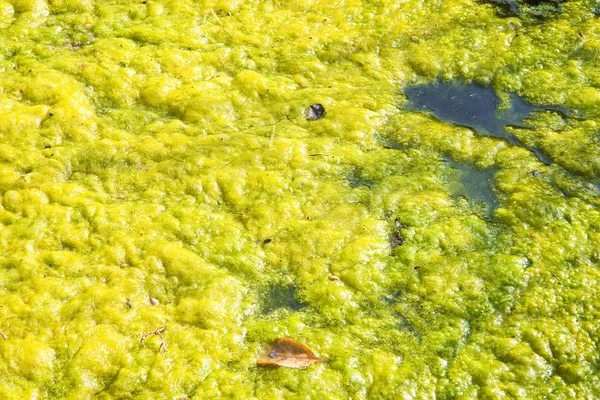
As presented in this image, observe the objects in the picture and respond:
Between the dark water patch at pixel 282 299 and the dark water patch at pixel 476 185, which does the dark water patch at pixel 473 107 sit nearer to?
the dark water patch at pixel 476 185

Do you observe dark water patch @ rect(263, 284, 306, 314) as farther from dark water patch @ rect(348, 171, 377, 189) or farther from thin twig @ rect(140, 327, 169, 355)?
dark water patch @ rect(348, 171, 377, 189)

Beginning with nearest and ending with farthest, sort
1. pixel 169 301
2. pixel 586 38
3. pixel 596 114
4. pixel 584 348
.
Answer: pixel 584 348 < pixel 169 301 < pixel 596 114 < pixel 586 38

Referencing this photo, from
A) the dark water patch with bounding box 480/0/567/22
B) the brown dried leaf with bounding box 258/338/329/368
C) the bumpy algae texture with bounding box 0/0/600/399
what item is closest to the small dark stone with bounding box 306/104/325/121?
the bumpy algae texture with bounding box 0/0/600/399

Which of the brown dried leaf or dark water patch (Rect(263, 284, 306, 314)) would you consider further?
dark water patch (Rect(263, 284, 306, 314))

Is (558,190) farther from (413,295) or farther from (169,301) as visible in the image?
(169,301)

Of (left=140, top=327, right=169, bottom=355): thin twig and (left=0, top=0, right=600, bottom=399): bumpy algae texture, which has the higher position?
(left=0, top=0, right=600, bottom=399): bumpy algae texture

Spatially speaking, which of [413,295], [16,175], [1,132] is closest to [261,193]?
[413,295]

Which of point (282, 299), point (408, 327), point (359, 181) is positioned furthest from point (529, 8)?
point (282, 299)
